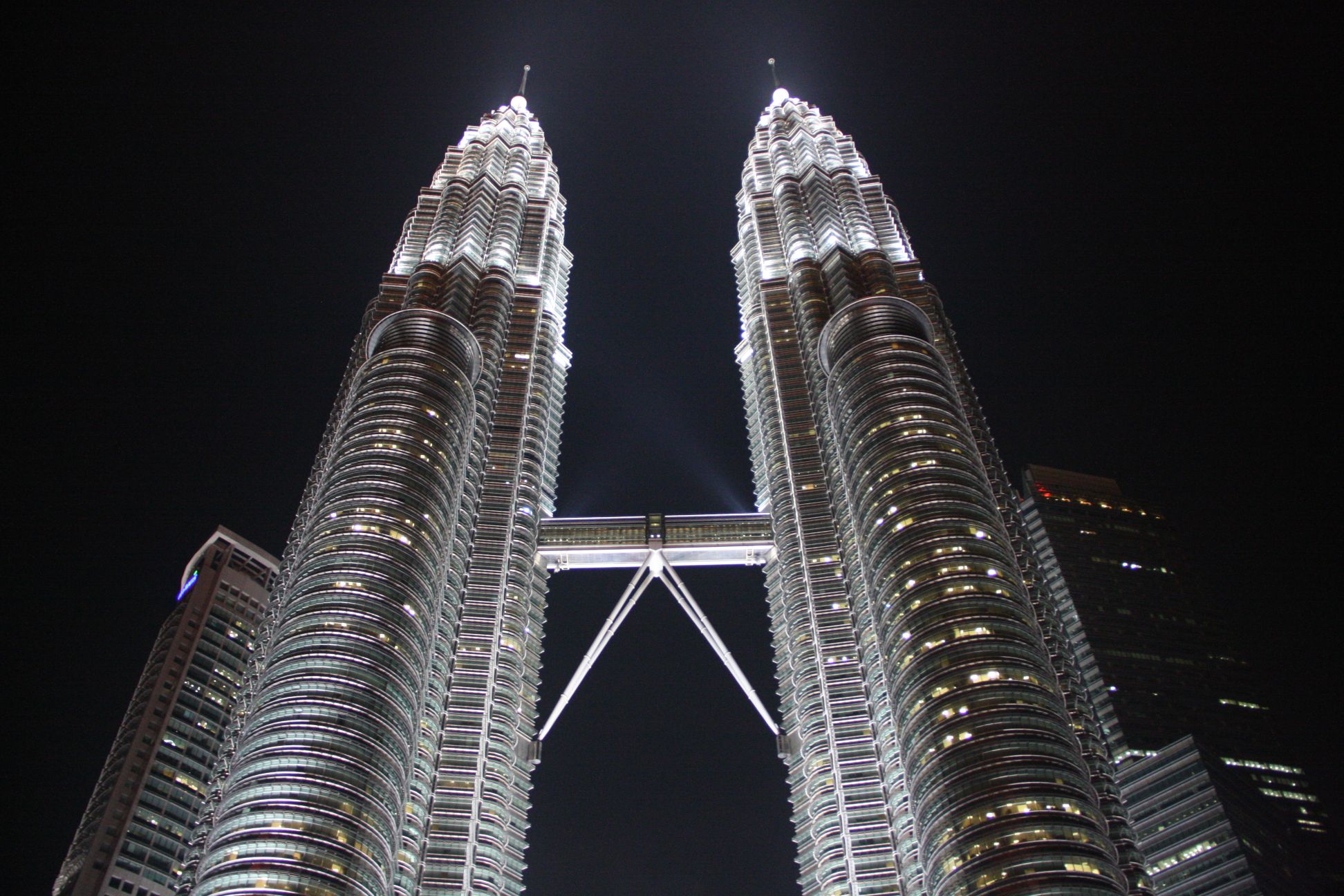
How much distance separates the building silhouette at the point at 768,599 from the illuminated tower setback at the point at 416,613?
29cm

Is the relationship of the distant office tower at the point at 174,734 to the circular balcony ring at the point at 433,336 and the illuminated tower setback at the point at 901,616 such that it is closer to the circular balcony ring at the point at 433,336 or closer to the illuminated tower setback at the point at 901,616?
the circular balcony ring at the point at 433,336

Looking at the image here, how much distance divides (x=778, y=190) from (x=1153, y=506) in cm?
8761

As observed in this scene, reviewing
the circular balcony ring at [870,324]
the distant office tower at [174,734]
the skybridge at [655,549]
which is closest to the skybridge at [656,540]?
the skybridge at [655,549]

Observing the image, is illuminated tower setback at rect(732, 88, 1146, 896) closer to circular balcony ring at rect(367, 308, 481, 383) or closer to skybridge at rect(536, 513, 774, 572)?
skybridge at rect(536, 513, 774, 572)

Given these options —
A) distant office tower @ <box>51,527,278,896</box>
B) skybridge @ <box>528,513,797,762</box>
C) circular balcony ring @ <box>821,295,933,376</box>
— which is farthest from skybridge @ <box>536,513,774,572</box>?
distant office tower @ <box>51,527,278,896</box>

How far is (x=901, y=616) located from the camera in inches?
3858

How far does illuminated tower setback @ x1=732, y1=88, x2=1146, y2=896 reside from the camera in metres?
83.4

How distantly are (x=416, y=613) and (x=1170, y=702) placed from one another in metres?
109

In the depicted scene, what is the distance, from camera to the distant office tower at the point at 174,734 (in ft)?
454

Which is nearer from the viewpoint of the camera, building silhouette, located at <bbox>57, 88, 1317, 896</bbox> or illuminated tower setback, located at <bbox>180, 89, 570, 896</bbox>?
building silhouette, located at <bbox>57, 88, 1317, 896</bbox>

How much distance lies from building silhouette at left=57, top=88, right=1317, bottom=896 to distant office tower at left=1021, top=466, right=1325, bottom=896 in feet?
25.5

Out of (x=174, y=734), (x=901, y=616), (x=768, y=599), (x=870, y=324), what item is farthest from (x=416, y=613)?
(x=174, y=734)

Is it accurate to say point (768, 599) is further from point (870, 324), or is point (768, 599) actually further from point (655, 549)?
point (870, 324)

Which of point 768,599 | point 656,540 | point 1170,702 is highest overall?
point 656,540
